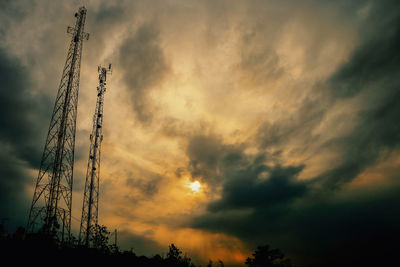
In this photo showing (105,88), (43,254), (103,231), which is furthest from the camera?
(103,231)

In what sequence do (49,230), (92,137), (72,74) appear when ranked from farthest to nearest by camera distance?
(92,137) → (72,74) → (49,230)

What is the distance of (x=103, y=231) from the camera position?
57.9 metres

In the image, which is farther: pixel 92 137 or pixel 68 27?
pixel 92 137

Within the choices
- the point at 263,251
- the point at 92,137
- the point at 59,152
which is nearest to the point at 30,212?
→ the point at 59,152

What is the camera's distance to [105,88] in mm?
54125

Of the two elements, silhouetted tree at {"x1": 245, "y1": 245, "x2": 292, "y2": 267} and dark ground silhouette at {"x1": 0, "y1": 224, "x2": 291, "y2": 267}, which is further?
silhouetted tree at {"x1": 245, "y1": 245, "x2": 292, "y2": 267}

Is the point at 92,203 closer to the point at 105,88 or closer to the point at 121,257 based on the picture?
the point at 121,257

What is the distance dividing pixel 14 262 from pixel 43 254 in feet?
10.8

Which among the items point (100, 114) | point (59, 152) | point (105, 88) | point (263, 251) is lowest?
point (263, 251)

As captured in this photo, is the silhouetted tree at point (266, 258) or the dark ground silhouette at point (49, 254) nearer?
the dark ground silhouette at point (49, 254)

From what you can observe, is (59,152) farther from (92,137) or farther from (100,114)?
(100,114)

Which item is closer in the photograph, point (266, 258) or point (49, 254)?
point (49, 254)

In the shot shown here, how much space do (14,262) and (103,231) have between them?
125 ft

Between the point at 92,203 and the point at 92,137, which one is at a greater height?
the point at 92,137
